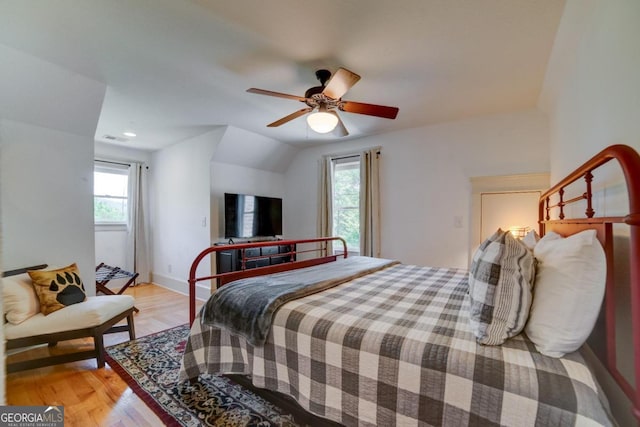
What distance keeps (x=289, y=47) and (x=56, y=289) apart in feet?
8.83

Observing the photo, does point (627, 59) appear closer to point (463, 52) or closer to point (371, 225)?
point (463, 52)

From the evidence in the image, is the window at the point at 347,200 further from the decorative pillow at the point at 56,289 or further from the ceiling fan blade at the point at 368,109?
the decorative pillow at the point at 56,289

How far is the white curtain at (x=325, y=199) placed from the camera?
14.5ft

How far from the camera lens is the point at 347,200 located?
175 inches

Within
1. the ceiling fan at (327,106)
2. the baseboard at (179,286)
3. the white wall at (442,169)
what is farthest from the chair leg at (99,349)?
the white wall at (442,169)

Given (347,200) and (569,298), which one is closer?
(569,298)

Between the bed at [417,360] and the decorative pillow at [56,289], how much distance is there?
1346 millimetres

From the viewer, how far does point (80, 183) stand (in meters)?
2.83

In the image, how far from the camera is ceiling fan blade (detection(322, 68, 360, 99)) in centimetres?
185

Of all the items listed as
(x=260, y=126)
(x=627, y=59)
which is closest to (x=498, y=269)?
(x=627, y=59)

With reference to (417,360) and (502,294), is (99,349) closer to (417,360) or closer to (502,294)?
(417,360)

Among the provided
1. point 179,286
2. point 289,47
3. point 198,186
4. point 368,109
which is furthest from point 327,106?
point 179,286

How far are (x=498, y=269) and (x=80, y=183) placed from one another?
3685mm

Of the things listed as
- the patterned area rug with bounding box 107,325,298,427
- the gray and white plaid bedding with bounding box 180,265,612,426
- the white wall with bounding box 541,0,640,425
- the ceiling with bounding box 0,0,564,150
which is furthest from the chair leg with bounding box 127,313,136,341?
the white wall with bounding box 541,0,640,425
